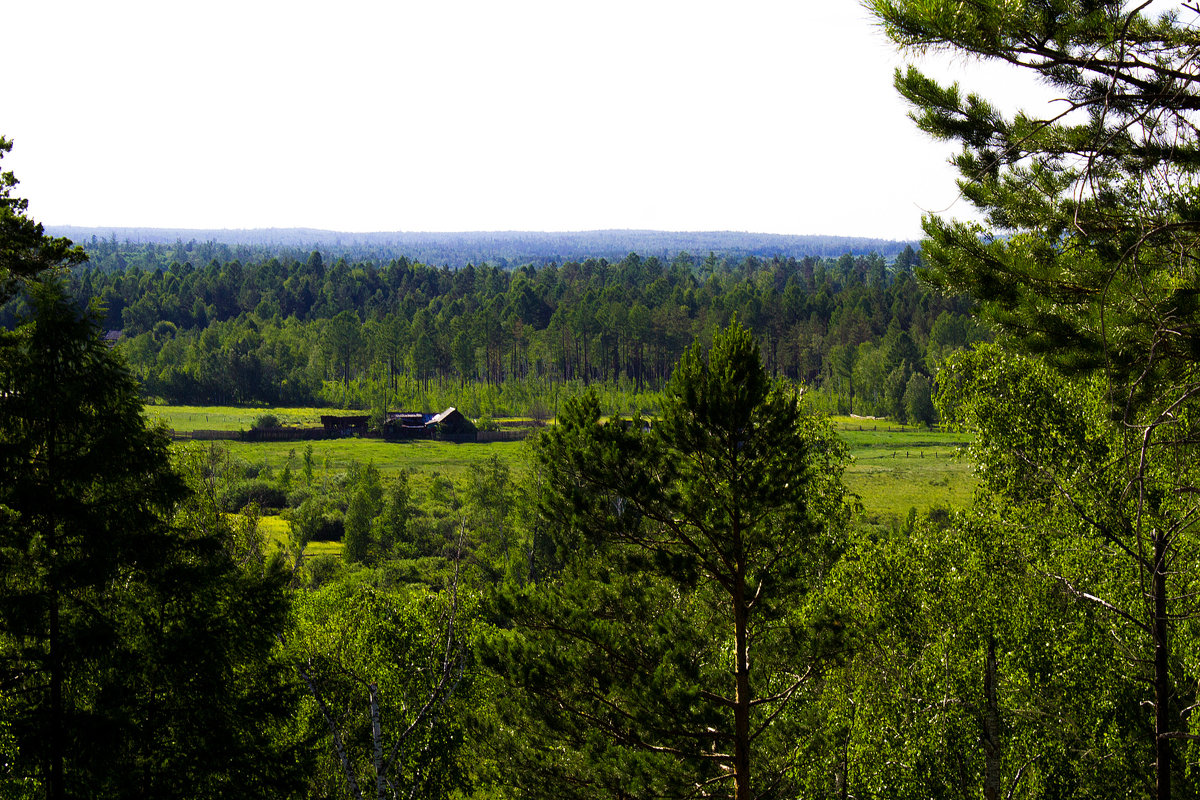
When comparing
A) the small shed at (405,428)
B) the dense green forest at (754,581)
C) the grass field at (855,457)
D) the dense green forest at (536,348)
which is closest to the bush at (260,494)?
the grass field at (855,457)

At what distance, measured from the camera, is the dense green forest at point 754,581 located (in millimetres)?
6668

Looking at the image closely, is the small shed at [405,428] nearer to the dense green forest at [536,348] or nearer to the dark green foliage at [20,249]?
the dense green forest at [536,348]

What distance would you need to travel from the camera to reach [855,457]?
1725 inches

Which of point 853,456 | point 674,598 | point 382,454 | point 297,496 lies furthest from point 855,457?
point 382,454

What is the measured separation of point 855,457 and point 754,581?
1347 inches

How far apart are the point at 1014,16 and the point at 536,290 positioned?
123 metres

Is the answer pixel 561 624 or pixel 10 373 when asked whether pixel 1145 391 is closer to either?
pixel 561 624

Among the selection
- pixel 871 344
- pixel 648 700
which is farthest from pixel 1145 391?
pixel 871 344

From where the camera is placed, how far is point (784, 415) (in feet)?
35.2

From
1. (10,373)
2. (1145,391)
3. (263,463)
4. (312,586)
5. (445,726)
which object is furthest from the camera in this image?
(263,463)

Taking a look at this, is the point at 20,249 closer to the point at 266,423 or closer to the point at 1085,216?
the point at 1085,216

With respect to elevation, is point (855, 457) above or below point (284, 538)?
above

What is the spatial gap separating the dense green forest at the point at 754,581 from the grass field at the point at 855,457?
29.0 m

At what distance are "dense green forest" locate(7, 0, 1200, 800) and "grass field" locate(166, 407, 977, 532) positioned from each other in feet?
95.1
